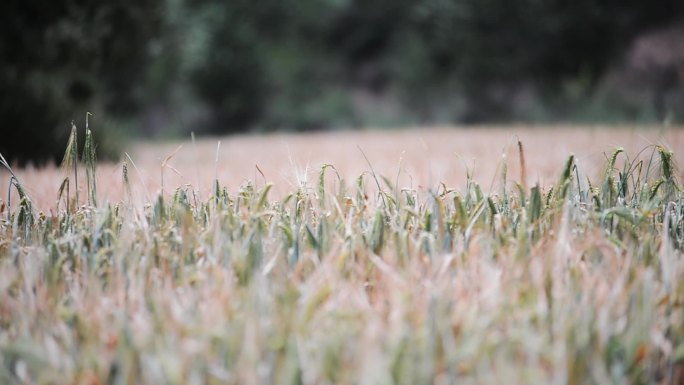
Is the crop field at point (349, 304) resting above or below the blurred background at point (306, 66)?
below

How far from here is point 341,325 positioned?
977 millimetres

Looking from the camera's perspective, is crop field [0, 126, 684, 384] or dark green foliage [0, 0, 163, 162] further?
dark green foliage [0, 0, 163, 162]

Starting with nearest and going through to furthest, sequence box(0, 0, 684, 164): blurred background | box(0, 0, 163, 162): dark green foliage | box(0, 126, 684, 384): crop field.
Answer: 1. box(0, 126, 684, 384): crop field
2. box(0, 0, 163, 162): dark green foliage
3. box(0, 0, 684, 164): blurred background

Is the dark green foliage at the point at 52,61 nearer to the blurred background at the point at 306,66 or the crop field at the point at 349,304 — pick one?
the blurred background at the point at 306,66

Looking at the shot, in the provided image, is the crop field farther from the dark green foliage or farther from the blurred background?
the blurred background

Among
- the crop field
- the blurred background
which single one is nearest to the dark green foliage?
the blurred background

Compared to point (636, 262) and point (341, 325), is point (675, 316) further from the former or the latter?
point (341, 325)

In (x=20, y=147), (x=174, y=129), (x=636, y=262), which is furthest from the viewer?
(x=174, y=129)

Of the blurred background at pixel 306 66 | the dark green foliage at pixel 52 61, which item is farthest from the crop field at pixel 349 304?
the blurred background at pixel 306 66

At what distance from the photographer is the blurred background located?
279 inches

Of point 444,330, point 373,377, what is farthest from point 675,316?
point 373,377

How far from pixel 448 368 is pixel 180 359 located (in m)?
0.41

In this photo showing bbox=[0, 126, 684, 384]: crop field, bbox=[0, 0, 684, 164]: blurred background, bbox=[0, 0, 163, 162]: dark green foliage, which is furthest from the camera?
bbox=[0, 0, 684, 164]: blurred background

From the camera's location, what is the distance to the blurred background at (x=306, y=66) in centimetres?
709
